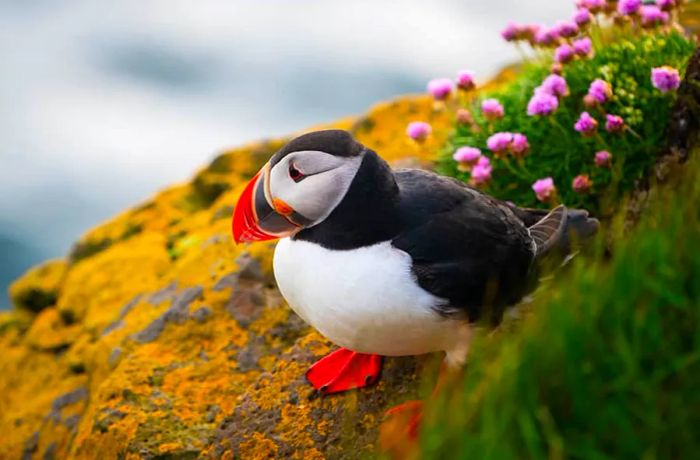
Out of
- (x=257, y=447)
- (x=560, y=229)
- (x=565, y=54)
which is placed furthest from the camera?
(x=565, y=54)

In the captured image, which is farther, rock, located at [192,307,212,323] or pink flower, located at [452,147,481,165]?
rock, located at [192,307,212,323]

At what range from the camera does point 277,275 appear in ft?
14.6

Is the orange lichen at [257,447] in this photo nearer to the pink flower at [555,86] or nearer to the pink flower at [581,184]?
the pink flower at [581,184]

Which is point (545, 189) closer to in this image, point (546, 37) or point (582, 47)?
point (582, 47)

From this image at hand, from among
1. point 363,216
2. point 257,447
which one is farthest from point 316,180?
point 257,447

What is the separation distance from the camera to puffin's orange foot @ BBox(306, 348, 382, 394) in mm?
4871

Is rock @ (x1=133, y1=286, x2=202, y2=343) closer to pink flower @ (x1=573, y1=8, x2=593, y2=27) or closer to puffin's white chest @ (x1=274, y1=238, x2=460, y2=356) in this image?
puffin's white chest @ (x1=274, y1=238, x2=460, y2=356)

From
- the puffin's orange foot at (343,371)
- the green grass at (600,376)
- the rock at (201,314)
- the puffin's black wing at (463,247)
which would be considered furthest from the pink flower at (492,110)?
the green grass at (600,376)

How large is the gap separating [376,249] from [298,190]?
1.47ft

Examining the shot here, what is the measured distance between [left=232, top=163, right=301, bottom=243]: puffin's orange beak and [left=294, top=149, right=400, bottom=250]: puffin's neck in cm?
14

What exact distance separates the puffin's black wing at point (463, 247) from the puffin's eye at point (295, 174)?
0.47m

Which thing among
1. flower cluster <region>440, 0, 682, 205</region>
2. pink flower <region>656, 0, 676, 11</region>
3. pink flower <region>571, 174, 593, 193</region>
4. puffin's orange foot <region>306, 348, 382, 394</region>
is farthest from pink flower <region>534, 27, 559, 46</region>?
puffin's orange foot <region>306, 348, 382, 394</region>

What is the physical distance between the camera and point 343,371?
4941 millimetres

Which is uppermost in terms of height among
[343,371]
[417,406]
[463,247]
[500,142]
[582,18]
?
[582,18]
